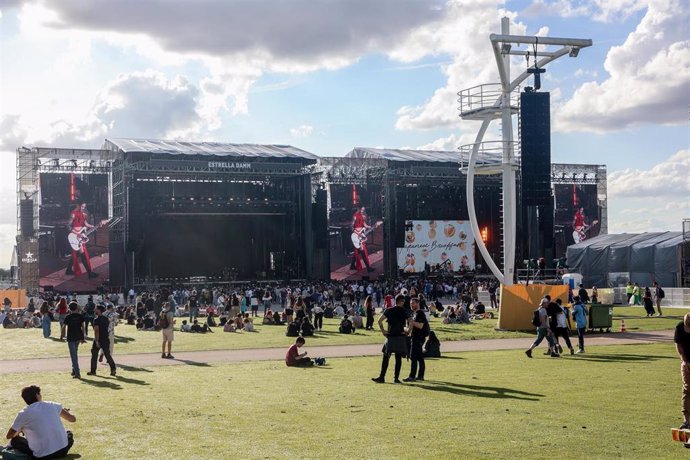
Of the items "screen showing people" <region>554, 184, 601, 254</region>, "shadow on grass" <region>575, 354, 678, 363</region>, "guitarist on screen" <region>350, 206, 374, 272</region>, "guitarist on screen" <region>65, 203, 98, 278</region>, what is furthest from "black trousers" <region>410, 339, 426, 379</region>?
"screen showing people" <region>554, 184, 601, 254</region>

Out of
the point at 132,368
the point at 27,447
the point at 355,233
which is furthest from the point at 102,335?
the point at 355,233

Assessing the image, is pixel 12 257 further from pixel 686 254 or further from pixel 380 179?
pixel 686 254

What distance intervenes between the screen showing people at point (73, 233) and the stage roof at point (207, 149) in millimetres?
3067

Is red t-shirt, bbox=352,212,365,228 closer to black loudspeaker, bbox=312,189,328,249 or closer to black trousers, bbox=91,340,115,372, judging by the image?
black loudspeaker, bbox=312,189,328,249

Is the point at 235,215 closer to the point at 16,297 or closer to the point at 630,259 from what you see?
the point at 16,297

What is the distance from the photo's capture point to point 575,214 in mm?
70438

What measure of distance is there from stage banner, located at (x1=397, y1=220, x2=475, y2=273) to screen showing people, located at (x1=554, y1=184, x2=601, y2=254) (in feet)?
30.8

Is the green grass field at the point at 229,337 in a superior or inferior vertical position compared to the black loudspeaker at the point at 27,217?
inferior

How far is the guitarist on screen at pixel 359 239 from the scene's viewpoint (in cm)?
6156

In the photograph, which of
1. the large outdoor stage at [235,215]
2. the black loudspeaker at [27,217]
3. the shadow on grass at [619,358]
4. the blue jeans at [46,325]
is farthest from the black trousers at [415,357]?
the black loudspeaker at [27,217]

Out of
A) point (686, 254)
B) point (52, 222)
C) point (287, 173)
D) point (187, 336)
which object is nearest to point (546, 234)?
point (187, 336)

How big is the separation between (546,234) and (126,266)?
1192 inches

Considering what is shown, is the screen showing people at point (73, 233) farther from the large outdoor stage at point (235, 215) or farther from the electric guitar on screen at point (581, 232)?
the electric guitar on screen at point (581, 232)

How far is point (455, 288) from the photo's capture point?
5538 centimetres
